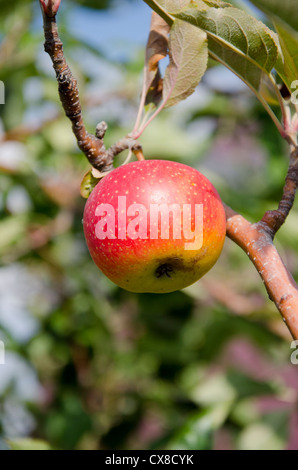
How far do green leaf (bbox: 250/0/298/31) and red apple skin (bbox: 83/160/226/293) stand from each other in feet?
0.78

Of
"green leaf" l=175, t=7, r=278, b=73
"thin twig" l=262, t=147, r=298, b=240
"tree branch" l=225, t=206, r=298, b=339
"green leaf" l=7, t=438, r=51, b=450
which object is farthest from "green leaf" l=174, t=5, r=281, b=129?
"green leaf" l=7, t=438, r=51, b=450

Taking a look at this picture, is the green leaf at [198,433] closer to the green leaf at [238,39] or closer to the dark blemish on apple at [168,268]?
the dark blemish on apple at [168,268]

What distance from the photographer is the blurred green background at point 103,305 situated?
168 cm

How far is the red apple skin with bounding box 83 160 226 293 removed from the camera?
65 cm

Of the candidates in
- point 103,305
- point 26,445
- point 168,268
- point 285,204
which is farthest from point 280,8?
point 103,305

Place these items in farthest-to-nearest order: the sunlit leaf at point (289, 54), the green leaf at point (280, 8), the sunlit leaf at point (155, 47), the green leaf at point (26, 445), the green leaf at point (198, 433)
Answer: the green leaf at point (198, 433), the green leaf at point (26, 445), the sunlit leaf at point (155, 47), the sunlit leaf at point (289, 54), the green leaf at point (280, 8)

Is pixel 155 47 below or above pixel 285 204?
above

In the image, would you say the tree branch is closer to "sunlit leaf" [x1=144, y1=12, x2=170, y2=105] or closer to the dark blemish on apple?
the dark blemish on apple

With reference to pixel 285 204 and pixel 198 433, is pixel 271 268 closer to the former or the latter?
pixel 285 204

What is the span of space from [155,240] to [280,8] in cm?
31

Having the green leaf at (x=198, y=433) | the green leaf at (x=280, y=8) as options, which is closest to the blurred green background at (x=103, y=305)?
the green leaf at (x=198, y=433)

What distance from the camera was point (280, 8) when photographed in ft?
1.67

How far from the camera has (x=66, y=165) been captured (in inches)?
85.4

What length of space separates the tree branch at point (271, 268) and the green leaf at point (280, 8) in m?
0.26
